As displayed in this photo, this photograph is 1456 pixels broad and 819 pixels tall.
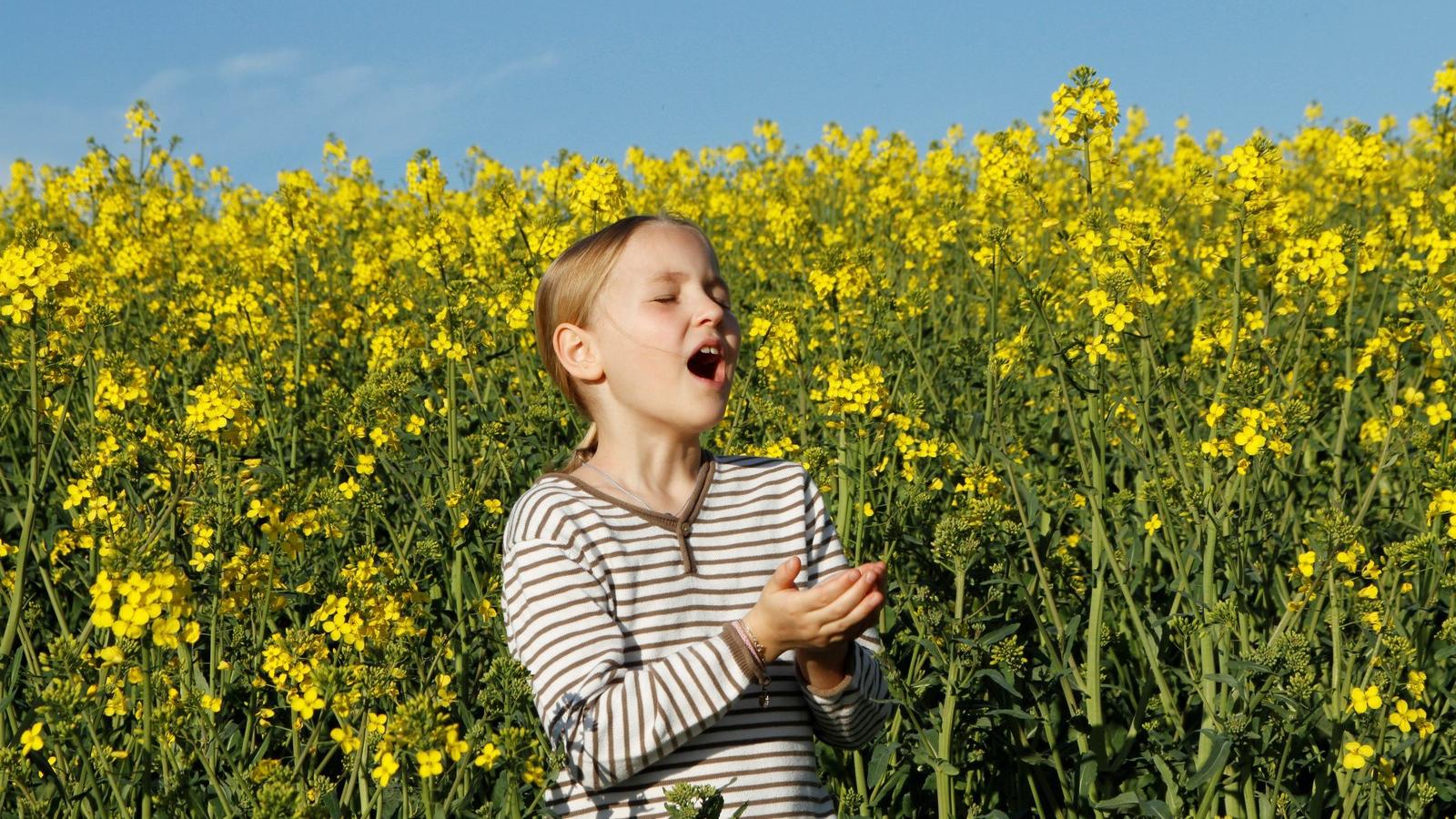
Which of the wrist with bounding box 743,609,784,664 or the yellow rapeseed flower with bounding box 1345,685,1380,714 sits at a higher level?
the wrist with bounding box 743,609,784,664

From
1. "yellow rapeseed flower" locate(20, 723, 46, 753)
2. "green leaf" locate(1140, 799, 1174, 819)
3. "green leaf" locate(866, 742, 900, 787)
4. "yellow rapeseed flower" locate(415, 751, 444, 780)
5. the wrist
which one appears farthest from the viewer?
"green leaf" locate(1140, 799, 1174, 819)

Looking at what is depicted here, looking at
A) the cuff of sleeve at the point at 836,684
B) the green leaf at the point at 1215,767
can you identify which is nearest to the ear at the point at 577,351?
the cuff of sleeve at the point at 836,684

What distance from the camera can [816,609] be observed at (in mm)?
1646

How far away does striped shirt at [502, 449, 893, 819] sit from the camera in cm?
177

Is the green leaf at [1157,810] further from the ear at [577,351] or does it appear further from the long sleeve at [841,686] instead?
the ear at [577,351]

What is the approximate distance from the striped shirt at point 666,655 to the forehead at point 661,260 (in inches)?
11.8

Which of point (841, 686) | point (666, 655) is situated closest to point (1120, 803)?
point (841, 686)

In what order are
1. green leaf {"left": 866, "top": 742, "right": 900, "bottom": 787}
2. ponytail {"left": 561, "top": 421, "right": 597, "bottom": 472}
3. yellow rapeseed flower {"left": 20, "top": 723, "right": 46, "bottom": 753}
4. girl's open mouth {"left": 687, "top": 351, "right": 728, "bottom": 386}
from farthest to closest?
green leaf {"left": 866, "top": 742, "right": 900, "bottom": 787} < yellow rapeseed flower {"left": 20, "top": 723, "right": 46, "bottom": 753} < ponytail {"left": 561, "top": 421, "right": 597, "bottom": 472} < girl's open mouth {"left": 687, "top": 351, "right": 728, "bottom": 386}

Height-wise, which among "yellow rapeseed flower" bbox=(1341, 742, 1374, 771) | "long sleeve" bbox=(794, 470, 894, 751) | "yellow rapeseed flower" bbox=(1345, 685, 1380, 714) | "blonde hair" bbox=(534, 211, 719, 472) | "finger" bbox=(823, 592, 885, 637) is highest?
"blonde hair" bbox=(534, 211, 719, 472)

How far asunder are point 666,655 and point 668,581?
106 millimetres

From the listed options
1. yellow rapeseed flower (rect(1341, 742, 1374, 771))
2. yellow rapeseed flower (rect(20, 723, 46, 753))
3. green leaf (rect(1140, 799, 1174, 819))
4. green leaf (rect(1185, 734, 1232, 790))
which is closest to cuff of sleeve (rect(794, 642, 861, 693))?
green leaf (rect(1185, 734, 1232, 790))

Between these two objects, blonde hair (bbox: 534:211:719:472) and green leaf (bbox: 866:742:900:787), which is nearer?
blonde hair (bbox: 534:211:719:472)

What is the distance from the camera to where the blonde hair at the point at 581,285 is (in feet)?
6.97

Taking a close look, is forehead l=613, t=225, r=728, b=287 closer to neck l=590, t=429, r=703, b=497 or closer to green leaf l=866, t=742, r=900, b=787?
neck l=590, t=429, r=703, b=497
